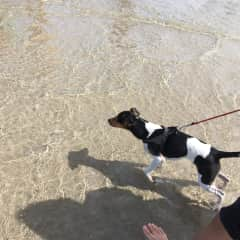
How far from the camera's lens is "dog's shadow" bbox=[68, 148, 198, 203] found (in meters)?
5.55

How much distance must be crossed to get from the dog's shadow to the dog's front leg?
0.07m

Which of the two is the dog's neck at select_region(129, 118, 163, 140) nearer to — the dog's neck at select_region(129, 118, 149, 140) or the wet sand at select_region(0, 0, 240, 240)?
the dog's neck at select_region(129, 118, 149, 140)

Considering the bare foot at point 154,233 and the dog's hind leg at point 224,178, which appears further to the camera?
the dog's hind leg at point 224,178

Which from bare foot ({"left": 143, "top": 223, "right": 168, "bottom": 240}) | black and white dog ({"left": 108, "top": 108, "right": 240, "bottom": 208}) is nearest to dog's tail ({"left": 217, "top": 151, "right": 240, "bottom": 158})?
black and white dog ({"left": 108, "top": 108, "right": 240, "bottom": 208})

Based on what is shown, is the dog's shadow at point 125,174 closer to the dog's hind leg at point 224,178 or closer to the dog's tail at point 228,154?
the dog's hind leg at point 224,178

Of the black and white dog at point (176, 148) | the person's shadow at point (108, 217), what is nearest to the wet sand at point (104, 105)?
the person's shadow at point (108, 217)

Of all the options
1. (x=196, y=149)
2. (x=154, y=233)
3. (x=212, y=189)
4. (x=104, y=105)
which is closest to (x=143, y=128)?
(x=196, y=149)

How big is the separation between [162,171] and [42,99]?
6.45 feet

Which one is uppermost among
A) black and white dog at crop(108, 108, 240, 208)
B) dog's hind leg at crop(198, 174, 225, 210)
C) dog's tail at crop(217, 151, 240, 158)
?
dog's tail at crop(217, 151, 240, 158)

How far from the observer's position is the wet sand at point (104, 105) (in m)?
5.18

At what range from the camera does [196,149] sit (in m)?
5.05

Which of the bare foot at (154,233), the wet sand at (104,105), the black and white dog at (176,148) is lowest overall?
the wet sand at (104,105)

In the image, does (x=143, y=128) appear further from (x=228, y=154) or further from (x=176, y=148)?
(x=228, y=154)

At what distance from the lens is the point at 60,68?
7.50 metres
